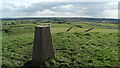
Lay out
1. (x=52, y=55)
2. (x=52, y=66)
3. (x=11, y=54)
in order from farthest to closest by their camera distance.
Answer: (x=11, y=54), (x=52, y=55), (x=52, y=66)

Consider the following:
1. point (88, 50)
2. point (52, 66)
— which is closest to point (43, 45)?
point (52, 66)

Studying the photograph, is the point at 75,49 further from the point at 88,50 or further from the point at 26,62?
the point at 26,62

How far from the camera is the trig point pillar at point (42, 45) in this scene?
841 centimetres

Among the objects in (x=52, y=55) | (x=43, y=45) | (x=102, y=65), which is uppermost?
(x=43, y=45)

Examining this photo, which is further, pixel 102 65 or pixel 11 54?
pixel 11 54

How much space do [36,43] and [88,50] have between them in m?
4.27

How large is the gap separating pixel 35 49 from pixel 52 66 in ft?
5.00

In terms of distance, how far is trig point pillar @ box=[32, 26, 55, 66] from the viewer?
8.41 metres

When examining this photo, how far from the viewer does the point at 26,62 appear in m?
8.98

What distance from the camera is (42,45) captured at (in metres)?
8.46

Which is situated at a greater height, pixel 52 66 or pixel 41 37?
pixel 41 37

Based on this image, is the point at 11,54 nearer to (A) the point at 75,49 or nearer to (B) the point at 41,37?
(B) the point at 41,37

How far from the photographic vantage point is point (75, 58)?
9180 mm

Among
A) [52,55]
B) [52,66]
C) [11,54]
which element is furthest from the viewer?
[11,54]
